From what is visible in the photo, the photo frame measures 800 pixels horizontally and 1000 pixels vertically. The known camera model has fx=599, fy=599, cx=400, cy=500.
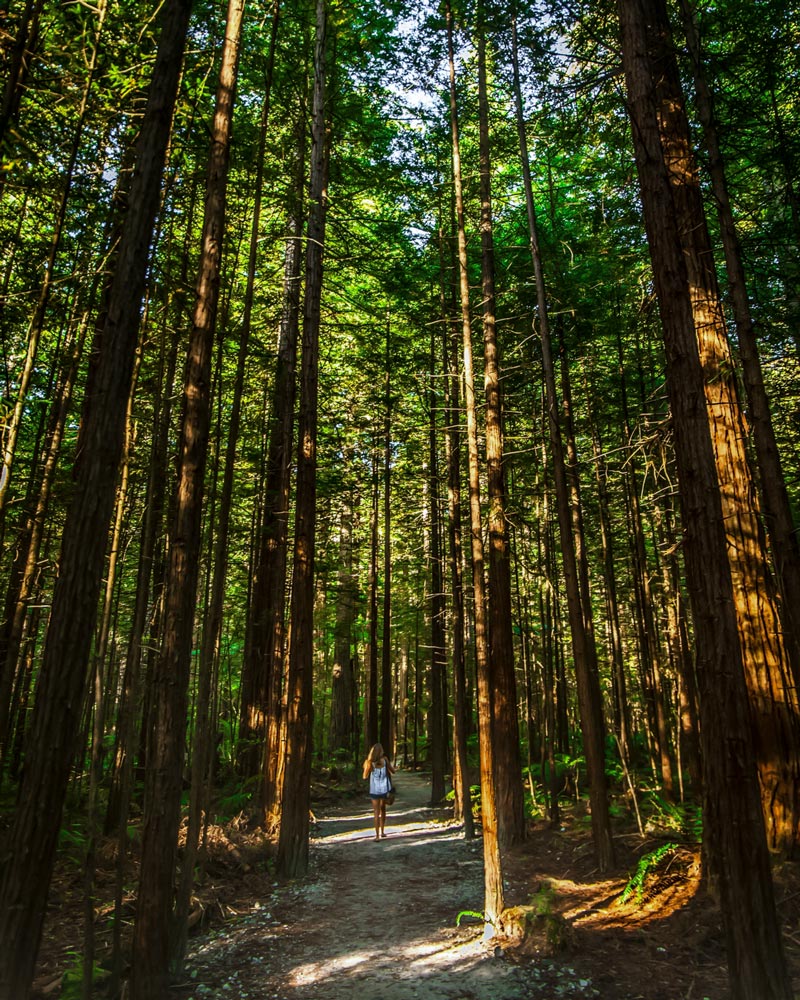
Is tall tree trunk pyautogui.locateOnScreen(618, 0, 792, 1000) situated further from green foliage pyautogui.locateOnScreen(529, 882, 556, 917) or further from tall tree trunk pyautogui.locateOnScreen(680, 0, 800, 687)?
green foliage pyautogui.locateOnScreen(529, 882, 556, 917)

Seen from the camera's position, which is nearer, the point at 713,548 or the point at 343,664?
the point at 713,548

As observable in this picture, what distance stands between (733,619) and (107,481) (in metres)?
4.80

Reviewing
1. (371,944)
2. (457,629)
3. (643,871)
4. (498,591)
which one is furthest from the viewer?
(457,629)

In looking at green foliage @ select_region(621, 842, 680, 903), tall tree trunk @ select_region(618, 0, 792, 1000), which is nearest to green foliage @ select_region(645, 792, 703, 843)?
green foliage @ select_region(621, 842, 680, 903)

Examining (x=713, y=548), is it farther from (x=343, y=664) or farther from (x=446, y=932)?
(x=343, y=664)

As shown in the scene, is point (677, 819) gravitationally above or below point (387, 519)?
below

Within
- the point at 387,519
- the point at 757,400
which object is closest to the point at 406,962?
the point at 757,400

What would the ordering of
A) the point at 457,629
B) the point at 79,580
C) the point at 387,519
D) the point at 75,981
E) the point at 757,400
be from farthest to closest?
the point at 387,519
the point at 457,629
the point at 757,400
the point at 75,981
the point at 79,580

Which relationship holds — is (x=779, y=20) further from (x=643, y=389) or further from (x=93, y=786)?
(x=93, y=786)

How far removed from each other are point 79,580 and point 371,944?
5133 mm

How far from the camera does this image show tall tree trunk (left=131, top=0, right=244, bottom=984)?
5.28 metres

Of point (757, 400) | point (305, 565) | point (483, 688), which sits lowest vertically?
point (483, 688)

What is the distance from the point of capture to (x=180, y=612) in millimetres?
5820

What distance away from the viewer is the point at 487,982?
5.36 metres
